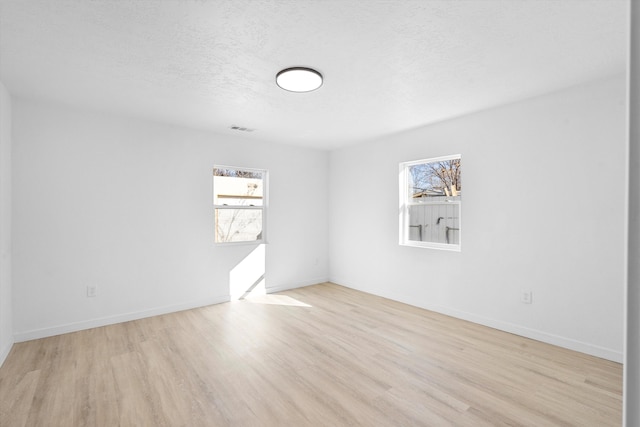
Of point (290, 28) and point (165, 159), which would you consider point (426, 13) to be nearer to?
point (290, 28)

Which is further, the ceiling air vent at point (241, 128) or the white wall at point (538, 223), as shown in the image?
the ceiling air vent at point (241, 128)

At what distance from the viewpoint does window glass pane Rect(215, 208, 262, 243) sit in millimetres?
4605

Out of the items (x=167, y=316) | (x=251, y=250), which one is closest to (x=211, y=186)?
(x=251, y=250)

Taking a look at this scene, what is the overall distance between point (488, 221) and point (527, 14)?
224 cm

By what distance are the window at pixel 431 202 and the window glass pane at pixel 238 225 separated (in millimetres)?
2241

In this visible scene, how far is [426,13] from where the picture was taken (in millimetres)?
1875

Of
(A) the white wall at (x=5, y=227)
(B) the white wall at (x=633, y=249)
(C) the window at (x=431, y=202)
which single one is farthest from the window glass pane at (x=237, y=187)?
(B) the white wall at (x=633, y=249)

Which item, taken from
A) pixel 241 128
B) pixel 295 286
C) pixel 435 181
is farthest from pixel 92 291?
pixel 435 181

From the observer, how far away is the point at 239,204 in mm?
4809

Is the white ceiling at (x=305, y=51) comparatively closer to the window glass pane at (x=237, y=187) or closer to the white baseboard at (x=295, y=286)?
the window glass pane at (x=237, y=187)

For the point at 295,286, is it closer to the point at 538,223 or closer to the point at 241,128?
the point at 241,128

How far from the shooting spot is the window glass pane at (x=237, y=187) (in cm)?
460

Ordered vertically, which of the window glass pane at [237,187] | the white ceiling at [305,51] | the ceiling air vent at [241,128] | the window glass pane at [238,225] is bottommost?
the window glass pane at [238,225]

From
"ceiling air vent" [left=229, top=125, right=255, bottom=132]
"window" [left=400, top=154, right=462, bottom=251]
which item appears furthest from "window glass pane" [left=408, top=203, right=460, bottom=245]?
"ceiling air vent" [left=229, top=125, right=255, bottom=132]
